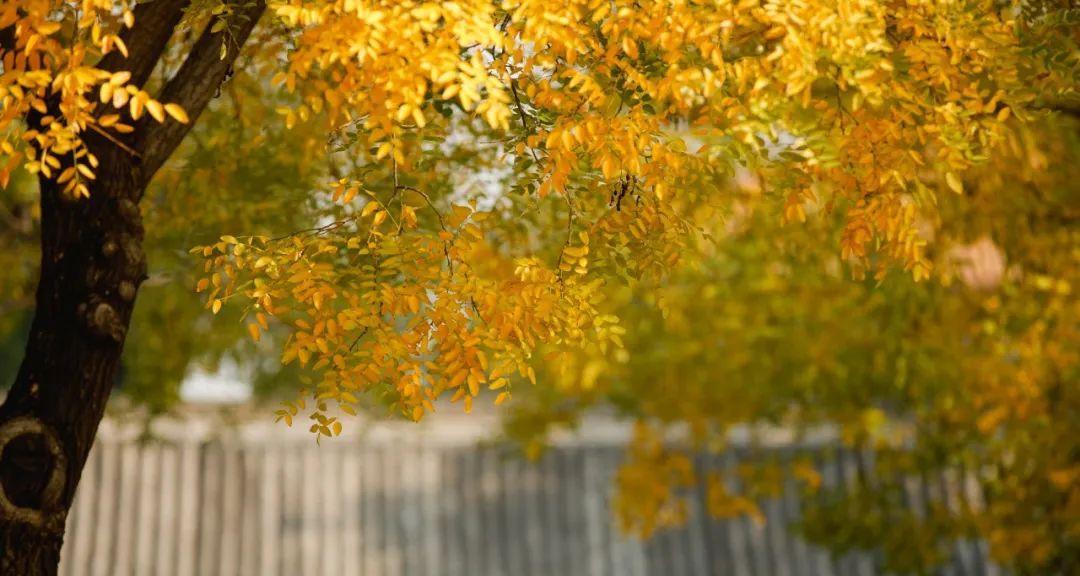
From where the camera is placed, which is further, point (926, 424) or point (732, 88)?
Result: point (926, 424)

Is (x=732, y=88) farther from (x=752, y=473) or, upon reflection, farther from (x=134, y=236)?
(x=752, y=473)

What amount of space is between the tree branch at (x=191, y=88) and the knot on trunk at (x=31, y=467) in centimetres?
94

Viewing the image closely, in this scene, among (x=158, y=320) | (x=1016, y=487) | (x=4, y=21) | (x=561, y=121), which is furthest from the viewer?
(x=158, y=320)

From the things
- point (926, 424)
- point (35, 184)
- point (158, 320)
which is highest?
point (35, 184)

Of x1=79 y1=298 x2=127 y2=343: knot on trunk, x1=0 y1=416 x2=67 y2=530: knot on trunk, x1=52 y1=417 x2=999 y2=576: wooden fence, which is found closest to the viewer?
x1=0 y1=416 x2=67 y2=530: knot on trunk

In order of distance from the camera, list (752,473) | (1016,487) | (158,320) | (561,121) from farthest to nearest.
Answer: (752,473)
(158,320)
(1016,487)
(561,121)

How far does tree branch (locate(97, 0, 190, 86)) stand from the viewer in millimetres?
4160

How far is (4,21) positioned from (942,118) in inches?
110

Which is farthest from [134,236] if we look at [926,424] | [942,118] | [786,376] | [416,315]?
[926,424]

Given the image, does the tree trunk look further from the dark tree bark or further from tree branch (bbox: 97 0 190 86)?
tree branch (bbox: 97 0 190 86)

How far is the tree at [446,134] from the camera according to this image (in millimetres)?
3406

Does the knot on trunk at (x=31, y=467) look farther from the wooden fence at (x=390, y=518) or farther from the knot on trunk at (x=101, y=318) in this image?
the wooden fence at (x=390, y=518)

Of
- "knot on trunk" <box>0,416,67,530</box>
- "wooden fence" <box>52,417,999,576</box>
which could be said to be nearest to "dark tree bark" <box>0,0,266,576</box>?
"knot on trunk" <box>0,416,67,530</box>

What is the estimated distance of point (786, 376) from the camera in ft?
28.7
